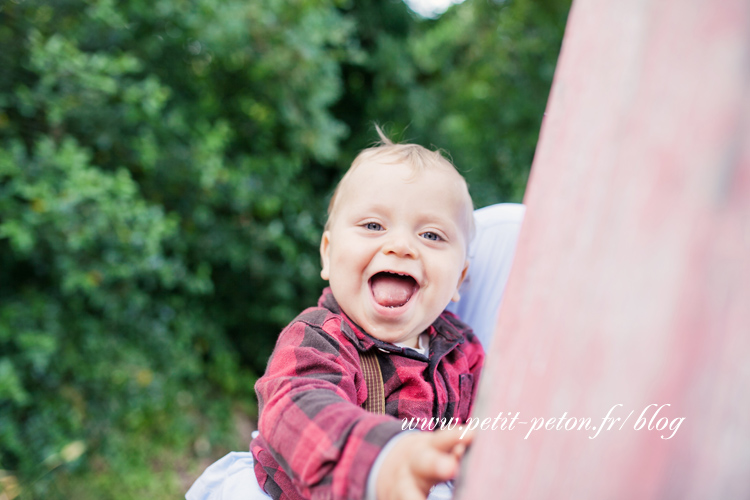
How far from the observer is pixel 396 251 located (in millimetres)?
1248

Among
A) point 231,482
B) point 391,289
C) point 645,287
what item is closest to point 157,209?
point 231,482

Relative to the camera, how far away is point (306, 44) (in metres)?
3.18

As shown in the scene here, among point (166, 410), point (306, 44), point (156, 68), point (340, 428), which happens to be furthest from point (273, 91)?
point (340, 428)

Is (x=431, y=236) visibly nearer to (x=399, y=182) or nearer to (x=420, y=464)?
(x=399, y=182)

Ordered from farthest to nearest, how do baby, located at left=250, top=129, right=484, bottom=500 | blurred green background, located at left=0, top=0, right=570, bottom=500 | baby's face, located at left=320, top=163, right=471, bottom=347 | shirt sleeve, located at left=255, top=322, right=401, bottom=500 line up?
blurred green background, located at left=0, top=0, right=570, bottom=500
baby's face, located at left=320, top=163, right=471, bottom=347
baby, located at left=250, top=129, right=484, bottom=500
shirt sleeve, located at left=255, top=322, right=401, bottom=500

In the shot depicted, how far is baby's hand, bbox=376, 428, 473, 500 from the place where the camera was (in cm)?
64

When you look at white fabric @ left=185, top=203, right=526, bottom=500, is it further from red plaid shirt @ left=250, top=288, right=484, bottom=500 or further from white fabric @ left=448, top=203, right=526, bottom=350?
red plaid shirt @ left=250, top=288, right=484, bottom=500

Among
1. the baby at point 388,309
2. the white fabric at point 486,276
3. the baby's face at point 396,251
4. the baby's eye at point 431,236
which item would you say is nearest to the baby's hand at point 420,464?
the baby at point 388,309

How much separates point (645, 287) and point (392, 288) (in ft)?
2.61

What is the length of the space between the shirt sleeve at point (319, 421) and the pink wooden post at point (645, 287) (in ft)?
0.63

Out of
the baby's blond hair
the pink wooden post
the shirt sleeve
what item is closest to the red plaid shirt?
the shirt sleeve

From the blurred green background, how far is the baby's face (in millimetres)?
1430

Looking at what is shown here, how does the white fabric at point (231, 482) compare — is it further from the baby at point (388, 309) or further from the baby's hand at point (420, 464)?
the baby's hand at point (420, 464)

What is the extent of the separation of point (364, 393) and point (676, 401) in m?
0.76
